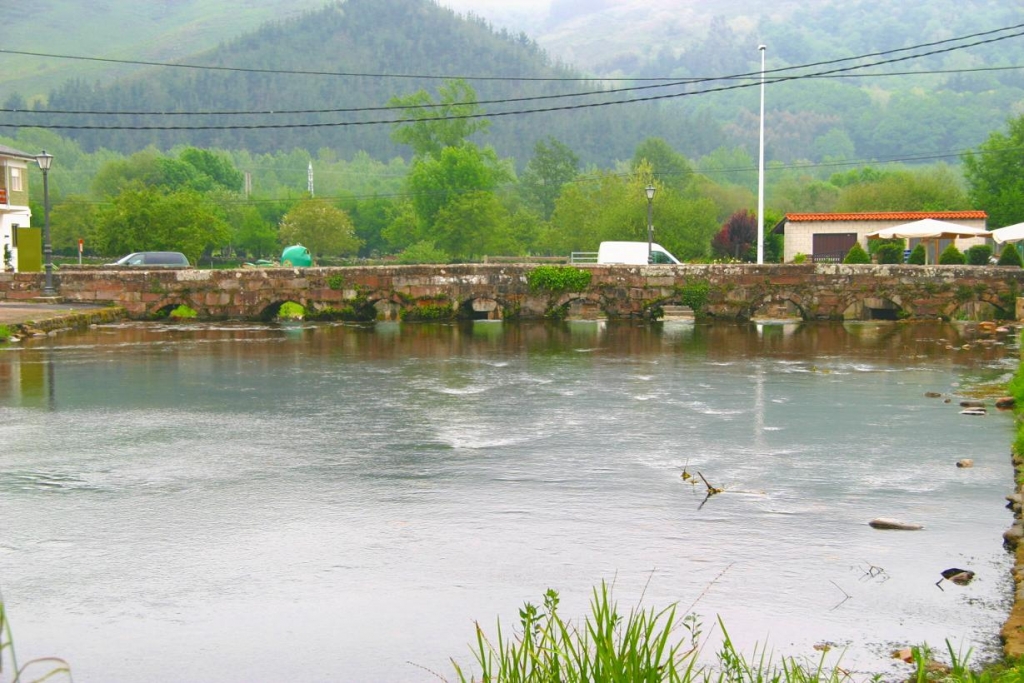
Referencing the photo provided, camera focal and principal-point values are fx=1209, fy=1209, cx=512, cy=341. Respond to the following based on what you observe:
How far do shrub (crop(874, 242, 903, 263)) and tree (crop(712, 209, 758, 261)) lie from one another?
23975 mm

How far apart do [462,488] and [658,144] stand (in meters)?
134

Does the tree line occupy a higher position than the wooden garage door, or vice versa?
the tree line

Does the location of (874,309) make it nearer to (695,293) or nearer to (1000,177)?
(695,293)

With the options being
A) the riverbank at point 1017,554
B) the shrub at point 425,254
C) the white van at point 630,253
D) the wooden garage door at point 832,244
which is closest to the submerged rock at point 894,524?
the riverbank at point 1017,554

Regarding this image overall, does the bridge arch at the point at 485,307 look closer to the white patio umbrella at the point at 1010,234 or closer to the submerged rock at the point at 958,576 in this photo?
the white patio umbrella at the point at 1010,234

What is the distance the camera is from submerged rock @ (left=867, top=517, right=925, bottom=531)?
784 centimetres

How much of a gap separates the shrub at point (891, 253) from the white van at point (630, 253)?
730 centimetres

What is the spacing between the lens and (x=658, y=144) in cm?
14012

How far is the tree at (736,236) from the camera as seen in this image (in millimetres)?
65375

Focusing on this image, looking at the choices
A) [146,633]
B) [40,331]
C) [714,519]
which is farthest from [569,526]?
[40,331]

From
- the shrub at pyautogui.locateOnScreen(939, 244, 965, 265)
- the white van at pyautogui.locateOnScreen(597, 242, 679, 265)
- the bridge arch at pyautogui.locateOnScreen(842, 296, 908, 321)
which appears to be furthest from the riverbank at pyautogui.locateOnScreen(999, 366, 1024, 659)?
the white van at pyautogui.locateOnScreen(597, 242, 679, 265)

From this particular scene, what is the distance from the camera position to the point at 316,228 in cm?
11131

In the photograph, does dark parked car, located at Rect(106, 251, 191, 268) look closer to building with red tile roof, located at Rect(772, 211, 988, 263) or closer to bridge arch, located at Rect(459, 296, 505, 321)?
bridge arch, located at Rect(459, 296, 505, 321)

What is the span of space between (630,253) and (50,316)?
2351cm
